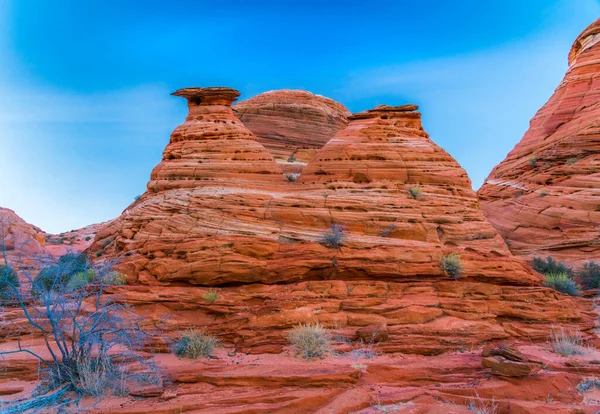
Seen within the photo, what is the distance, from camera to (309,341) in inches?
346

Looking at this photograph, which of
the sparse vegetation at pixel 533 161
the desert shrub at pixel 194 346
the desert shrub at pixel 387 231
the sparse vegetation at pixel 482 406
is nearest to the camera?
the sparse vegetation at pixel 482 406

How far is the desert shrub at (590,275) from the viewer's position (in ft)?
51.2

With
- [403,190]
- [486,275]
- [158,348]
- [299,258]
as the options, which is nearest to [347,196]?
[403,190]

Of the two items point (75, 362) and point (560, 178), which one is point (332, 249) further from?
point (560, 178)

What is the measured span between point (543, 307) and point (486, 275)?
1.59 meters

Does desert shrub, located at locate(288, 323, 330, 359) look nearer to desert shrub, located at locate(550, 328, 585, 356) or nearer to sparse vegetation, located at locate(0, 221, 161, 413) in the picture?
sparse vegetation, located at locate(0, 221, 161, 413)

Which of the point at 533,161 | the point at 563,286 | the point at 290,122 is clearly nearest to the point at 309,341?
the point at 563,286

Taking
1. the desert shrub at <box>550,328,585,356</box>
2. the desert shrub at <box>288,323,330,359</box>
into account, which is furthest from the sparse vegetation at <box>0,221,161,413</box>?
the desert shrub at <box>550,328,585,356</box>

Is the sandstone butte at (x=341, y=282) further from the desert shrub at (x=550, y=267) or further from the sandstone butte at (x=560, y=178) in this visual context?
the sandstone butte at (x=560, y=178)

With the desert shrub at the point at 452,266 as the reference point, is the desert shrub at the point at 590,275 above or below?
below

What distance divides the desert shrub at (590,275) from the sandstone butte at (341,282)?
338cm

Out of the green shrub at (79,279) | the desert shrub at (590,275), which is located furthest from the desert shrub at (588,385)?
the green shrub at (79,279)

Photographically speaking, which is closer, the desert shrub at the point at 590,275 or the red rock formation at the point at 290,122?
the desert shrub at the point at 590,275

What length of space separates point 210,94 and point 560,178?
19.5m
